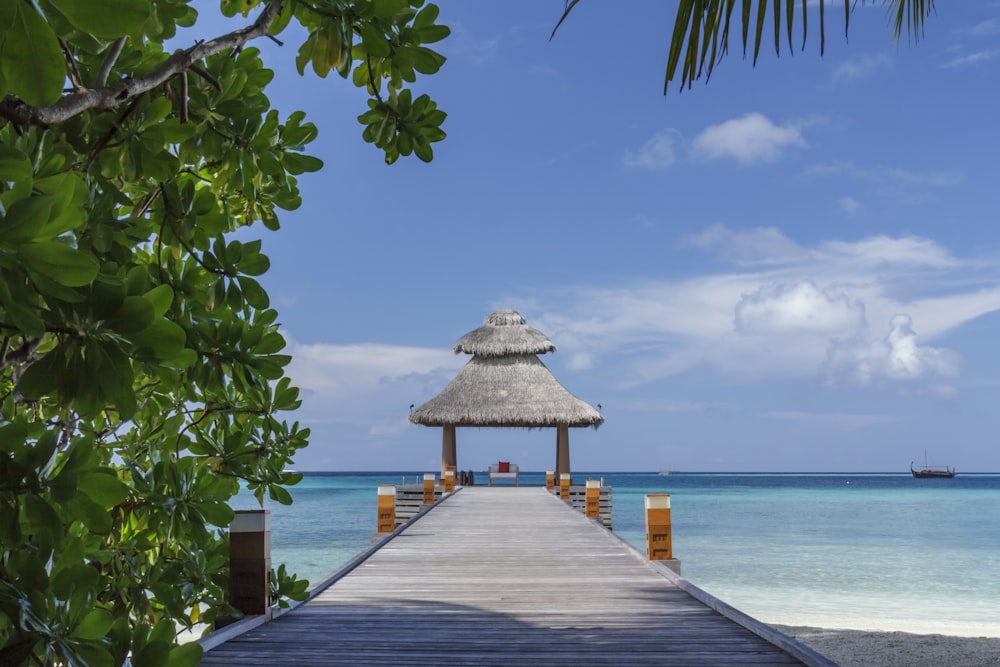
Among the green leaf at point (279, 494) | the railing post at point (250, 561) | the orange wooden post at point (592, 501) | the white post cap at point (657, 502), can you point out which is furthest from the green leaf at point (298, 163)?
the orange wooden post at point (592, 501)

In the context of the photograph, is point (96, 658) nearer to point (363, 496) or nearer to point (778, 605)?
point (778, 605)

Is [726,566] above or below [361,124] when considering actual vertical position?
below

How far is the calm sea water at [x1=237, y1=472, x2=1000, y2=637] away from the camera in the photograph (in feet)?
50.8

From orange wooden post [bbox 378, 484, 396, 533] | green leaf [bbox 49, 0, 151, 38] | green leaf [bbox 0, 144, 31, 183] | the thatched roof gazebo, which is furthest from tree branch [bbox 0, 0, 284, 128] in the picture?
the thatched roof gazebo

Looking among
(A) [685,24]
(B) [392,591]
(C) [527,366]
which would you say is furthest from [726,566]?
(A) [685,24]

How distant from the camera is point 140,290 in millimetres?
1157

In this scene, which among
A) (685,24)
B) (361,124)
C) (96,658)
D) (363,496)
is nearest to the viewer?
(96,658)

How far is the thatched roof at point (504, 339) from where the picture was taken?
21.6 meters

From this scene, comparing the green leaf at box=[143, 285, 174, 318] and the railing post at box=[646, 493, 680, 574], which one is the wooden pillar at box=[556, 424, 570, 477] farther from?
the green leaf at box=[143, 285, 174, 318]

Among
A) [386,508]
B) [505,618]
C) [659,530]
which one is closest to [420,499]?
[386,508]

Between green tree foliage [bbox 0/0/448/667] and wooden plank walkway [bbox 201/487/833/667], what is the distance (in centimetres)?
123

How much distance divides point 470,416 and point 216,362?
17.8 meters

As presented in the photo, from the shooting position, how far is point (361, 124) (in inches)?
89.7

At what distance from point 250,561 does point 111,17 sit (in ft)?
12.3
